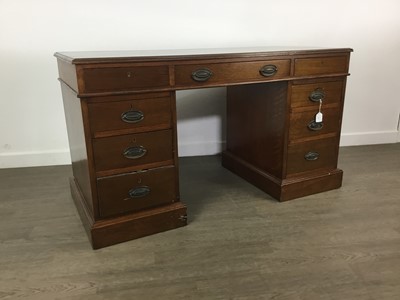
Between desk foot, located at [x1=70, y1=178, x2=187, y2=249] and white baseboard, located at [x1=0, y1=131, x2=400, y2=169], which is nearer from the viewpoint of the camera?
desk foot, located at [x1=70, y1=178, x2=187, y2=249]

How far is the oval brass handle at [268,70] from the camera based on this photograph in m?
1.67

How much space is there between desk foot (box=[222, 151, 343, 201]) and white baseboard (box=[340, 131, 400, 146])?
0.88 m

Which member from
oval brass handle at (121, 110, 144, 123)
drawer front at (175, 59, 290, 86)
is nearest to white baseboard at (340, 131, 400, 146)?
drawer front at (175, 59, 290, 86)

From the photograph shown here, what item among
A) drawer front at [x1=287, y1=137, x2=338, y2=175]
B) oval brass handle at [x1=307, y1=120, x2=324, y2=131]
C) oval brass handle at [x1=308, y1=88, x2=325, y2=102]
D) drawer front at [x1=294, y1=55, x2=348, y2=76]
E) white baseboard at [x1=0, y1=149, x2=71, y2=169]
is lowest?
white baseboard at [x1=0, y1=149, x2=71, y2=169]

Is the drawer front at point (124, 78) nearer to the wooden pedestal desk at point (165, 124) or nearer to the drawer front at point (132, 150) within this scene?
the wooden pedestal desk at point (165, 124)

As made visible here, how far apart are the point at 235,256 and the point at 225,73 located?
2.60ft

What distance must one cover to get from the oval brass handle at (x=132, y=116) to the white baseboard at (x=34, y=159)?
1181 millimetres

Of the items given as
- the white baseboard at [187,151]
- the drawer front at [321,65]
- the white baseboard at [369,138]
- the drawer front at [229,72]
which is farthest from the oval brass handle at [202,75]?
the white baseboard at [369,138]

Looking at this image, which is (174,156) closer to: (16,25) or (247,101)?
(247,101)

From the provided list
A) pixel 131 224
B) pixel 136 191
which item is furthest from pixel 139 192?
pixel 131 224

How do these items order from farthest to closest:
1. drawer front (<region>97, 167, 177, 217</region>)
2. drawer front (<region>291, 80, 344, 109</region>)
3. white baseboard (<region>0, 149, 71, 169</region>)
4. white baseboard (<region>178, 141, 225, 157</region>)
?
white baseboard (<region>178, 141, 225, 157</region>)
white baseboard (<region>0, 149, 71, 169</region>)
drawer front (<region>291, 80, 344, 109</region>)
drawer front (<region>97, 167, 177, 217</region>)

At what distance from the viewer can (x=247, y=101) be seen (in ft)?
6.81

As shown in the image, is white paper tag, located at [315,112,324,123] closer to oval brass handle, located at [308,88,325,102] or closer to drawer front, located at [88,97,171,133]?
oval brass handle, located at [308,88,325,102]

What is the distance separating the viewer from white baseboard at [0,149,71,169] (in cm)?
237
